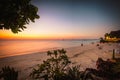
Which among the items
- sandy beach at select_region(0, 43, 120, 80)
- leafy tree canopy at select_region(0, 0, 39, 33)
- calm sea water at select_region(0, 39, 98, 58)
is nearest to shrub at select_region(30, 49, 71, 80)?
leafy tree canopy at select_region(0, 0, 39, 33)

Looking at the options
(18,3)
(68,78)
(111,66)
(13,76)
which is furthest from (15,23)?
(111,66)

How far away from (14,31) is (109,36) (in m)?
51.1

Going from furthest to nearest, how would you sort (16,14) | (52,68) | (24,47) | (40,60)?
(24,47)
(40,60)
(52,68)
(16,14)

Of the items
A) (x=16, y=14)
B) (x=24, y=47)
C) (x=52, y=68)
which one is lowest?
(x=24, y=47)

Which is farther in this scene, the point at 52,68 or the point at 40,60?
the point at 40,60

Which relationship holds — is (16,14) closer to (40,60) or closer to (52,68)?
(52,68)

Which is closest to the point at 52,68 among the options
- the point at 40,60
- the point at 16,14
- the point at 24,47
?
the point at 16,14

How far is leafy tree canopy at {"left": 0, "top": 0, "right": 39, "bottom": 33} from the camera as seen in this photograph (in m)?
4.86

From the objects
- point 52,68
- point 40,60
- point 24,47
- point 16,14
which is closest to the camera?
point 16,14

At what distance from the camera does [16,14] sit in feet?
17.2

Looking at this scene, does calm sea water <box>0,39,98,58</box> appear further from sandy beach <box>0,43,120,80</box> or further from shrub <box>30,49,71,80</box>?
shrub <box>30,49,71,80</box>

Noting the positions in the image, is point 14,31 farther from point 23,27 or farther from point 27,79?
point 27,79

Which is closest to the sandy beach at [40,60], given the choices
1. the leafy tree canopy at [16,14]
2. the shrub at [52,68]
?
the shrub at [52,68]

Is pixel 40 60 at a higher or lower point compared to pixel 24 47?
higher
